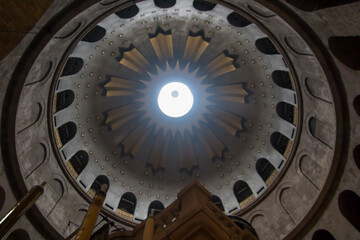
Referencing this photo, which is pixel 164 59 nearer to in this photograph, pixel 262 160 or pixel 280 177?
pixel 262 160

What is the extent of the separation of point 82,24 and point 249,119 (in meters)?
11.7

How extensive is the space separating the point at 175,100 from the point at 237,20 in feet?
28.2

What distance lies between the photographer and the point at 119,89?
1856cm

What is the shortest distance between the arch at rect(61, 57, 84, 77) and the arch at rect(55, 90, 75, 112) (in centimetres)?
121

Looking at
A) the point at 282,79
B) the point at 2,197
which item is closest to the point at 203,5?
the point at 282,79

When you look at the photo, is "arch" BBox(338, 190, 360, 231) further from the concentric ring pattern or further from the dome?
the concentric ring pattern

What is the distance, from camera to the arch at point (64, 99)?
14.3 metres

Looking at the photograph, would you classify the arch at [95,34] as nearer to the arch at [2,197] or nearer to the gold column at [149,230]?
the arch at [2,197]

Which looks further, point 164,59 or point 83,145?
point 164,59

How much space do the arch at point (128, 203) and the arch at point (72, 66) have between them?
8057 mm

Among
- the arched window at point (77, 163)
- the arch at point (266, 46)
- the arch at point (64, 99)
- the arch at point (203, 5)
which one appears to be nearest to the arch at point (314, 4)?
the arch at point (203, 5)

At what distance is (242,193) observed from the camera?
16.8 m

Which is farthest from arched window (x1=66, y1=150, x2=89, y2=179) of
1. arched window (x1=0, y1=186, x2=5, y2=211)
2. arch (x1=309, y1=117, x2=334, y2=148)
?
arch (x1=309, y1=117, x2=334, y2=148)

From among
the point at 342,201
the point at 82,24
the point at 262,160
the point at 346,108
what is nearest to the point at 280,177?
the point at 262,160
